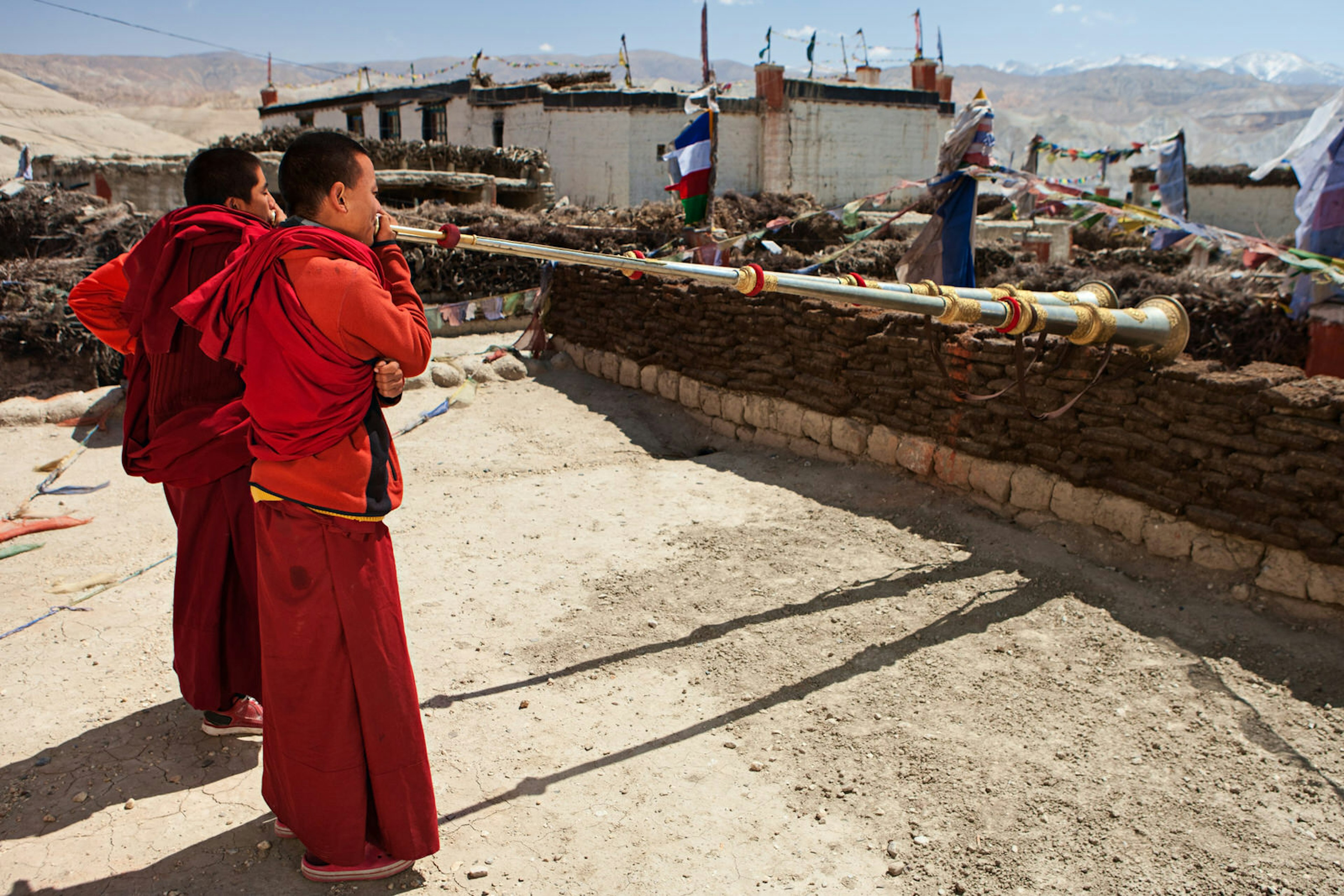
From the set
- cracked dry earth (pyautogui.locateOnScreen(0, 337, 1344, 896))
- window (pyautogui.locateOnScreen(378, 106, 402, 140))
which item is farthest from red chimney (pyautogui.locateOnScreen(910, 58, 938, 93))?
cracked dry earth (pyautogui.locateOnScreen(0, 337, 1344, 896))

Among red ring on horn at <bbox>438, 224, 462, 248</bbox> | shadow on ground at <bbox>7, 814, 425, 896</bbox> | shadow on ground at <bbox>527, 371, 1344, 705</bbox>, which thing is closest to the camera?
shadow on ground at <bbox>7, 814, 425, 896</bbox>

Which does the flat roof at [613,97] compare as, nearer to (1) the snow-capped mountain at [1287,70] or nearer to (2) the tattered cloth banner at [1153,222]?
(2) the tattered cloth banner at [1153,222]

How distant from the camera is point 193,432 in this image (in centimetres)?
273

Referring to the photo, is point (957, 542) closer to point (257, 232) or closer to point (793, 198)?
point (257, 232)

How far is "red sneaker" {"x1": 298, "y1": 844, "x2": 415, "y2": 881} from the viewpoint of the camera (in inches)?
92.6

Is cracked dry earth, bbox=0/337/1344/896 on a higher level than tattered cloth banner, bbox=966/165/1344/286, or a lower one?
lower

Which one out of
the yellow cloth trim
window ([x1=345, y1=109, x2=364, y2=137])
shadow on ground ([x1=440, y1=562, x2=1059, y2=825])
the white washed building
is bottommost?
shadow on ground ([x1=440, y1=562, x2=1059, y2=825])

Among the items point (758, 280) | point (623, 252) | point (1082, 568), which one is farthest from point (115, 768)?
point (623, 252)

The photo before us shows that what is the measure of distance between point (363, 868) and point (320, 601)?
A: 0.77 meters

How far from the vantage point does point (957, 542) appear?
15.8ft

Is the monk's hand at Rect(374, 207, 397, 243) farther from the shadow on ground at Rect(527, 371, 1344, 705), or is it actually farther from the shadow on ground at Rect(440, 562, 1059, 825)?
the shadow on ground at Rect(527, 371, 1344, 705)

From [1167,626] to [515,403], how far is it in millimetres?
5702

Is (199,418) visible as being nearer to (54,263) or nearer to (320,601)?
(320,601)

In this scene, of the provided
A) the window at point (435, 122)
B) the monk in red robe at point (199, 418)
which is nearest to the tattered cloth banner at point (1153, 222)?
the monk in red robe at point (199, 418)
